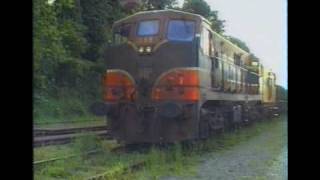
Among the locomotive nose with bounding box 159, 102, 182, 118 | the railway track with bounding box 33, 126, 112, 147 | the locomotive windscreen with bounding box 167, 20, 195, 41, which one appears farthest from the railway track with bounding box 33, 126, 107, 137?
the locomotive windscreen with bounding box 167, 20, 195, 41

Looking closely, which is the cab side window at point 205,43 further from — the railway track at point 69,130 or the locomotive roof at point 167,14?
the railway track at point 69,130

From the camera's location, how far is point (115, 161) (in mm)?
1907

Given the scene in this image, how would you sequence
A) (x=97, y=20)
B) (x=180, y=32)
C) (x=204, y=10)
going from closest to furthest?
(x=204, y=10) < (x=97, y=20) < (x=180, y=32)

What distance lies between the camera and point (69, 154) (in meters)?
1.88

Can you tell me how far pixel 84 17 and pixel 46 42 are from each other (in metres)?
0.24

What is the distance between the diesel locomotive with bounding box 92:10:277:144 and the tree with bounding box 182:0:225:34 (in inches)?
1.4

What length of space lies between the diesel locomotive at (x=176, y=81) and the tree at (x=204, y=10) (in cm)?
3

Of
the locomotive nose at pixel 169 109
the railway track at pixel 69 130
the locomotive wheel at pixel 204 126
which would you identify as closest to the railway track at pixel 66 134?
the railway track at pixel 69 130

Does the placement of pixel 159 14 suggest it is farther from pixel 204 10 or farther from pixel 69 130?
pixel 69 130

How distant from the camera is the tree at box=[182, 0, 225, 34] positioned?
5.68 ft

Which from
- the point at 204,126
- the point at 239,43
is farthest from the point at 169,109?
the point at 239,43

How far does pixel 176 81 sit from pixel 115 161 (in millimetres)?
444
